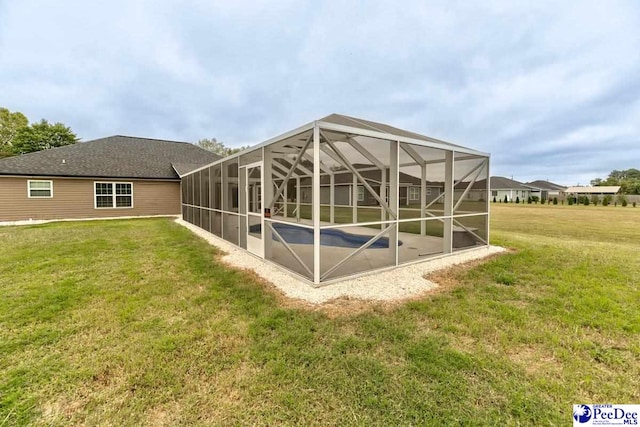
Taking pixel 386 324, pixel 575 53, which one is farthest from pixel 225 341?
pixel 575 53

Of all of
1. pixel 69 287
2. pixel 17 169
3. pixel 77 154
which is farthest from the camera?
pixel 77 154

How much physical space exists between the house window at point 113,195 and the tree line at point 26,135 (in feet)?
69.2

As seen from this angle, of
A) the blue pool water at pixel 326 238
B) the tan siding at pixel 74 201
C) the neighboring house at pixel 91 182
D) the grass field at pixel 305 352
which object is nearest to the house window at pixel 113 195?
the neighboring house at pixel 91 182

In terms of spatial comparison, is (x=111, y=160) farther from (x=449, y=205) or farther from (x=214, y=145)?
(x=214, y=145)

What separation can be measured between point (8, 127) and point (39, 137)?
5814mm

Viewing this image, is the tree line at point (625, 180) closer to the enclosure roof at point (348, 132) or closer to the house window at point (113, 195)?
the enclosure roof at point (348, 132)

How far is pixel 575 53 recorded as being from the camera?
1164 cm

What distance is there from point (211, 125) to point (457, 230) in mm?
30266

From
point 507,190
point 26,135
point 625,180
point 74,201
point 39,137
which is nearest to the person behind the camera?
point 74,201

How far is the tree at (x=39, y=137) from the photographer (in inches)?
1089

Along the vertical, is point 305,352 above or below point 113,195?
below

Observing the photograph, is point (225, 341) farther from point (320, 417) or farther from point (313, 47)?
point (313, 47)

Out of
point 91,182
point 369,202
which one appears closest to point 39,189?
point 91,182

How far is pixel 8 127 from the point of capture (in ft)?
97.4
